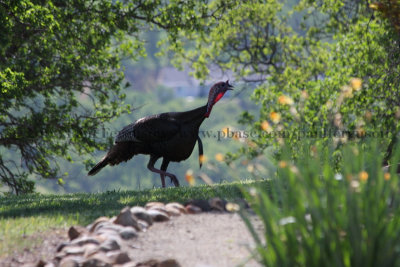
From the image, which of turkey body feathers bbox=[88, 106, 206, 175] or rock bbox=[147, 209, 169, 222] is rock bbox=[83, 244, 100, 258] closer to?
rock bbox=[147, 209, 169, 222]

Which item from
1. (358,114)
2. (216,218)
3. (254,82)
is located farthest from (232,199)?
(254,82)

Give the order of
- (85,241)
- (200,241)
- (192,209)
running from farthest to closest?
(192,209) → (200,241) → (85,241)

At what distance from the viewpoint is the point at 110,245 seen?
Answer: 5828 millimetres

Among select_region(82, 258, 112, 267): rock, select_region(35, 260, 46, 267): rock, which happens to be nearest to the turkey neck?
select_region(35, 260, 46, 267): rock

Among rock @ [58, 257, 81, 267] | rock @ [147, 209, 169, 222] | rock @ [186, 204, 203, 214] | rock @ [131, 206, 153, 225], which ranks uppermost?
rock @ [58, 257, 81, 267]

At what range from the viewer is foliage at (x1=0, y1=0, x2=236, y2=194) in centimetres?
1617

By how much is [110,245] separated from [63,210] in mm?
3179

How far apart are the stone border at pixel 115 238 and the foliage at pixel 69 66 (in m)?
9.10

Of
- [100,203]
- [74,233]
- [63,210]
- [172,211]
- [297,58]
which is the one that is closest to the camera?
[74,233]

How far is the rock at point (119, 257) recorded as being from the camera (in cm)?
545

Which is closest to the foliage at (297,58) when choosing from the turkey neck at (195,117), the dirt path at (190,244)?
the turkey neck at (195,117)

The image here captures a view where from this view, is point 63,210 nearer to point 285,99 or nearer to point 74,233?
point 74,233

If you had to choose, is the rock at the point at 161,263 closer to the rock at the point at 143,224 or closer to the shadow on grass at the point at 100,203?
the rock at the point at 143,224

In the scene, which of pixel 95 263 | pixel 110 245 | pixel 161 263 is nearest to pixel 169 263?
pixel 161 263
